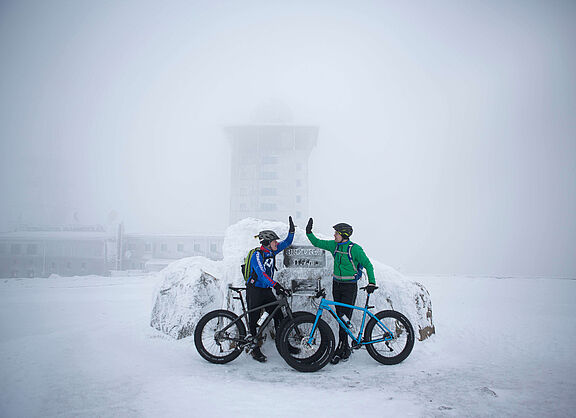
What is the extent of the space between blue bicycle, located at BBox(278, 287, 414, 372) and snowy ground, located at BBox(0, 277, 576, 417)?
0.61 ft

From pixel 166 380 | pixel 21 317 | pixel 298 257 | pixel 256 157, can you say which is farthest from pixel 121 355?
pixel 256 157

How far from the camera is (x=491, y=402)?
13.4 ft

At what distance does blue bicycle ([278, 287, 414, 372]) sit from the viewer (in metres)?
5.14

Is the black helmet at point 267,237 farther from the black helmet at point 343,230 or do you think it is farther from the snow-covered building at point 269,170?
the snow-covered building at point 269,170

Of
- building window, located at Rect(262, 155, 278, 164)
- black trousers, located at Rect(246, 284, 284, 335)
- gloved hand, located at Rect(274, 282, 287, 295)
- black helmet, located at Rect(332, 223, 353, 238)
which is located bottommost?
black trousers, located at Rect(246, 284, 284, 335)

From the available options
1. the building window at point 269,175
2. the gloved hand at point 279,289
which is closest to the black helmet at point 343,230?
the gloved hand at point 279,289

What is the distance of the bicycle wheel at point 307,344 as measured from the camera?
509 cm

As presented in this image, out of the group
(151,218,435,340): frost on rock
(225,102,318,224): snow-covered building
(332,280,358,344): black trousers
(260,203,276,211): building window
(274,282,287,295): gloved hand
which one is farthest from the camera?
(225,102,318,224): snow-covered building

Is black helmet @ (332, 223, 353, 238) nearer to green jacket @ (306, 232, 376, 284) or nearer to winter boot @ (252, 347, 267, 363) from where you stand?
green jacket @ (306, 232, 376, 284)

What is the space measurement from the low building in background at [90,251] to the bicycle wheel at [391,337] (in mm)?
37429

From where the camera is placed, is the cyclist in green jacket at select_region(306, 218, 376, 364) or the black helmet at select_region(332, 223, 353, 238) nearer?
the cyclist in green jacket at select_region(306, 218, 376, 364)

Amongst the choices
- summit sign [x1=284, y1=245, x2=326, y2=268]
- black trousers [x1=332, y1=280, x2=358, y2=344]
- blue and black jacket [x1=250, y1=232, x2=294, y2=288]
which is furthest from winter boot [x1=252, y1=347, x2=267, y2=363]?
summit sign [x1=284, y1=245, x2=326, y2=268]

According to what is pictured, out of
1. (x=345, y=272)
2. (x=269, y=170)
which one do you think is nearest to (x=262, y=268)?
(x=345, y=272)

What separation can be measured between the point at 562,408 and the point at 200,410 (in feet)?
14.2
